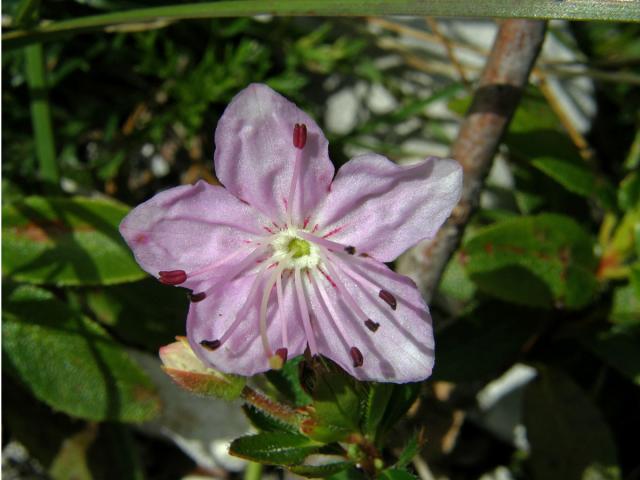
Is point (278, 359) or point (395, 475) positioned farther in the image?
point (395, 475)

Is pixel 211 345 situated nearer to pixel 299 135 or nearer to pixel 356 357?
pixel 356 357

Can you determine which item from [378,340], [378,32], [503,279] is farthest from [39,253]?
[378,32]

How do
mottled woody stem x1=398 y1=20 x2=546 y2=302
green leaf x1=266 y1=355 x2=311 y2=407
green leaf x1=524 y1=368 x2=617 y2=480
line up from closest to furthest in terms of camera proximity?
green leaf x1=266 y1=355 x2=311 y2=407 < mottled woody stem x1=398 y1=20 x2=546 y2=302 < green leaf x1=524 y1=368 x2=617 y2=480

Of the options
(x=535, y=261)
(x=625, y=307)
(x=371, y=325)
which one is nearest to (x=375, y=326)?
(x=371, y=325)

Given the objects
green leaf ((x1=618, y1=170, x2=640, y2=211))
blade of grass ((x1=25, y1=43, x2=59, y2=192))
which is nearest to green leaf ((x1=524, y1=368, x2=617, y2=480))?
green leaf ((x1=618, y1=170, x2=640, y2=211))

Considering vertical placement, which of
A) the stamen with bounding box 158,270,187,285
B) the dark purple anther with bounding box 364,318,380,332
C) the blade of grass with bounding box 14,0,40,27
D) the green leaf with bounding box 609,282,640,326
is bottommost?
the green leaf with bounding box 609,282,640,326

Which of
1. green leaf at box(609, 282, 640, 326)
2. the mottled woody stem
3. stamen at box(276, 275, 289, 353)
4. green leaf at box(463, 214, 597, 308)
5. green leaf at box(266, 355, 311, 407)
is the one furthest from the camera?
green leaf at box(609, 282, 640, 326)

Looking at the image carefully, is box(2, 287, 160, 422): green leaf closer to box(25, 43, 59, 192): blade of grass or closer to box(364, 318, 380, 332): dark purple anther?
box(25, 43, 59, 192): blade of grass

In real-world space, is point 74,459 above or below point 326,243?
below

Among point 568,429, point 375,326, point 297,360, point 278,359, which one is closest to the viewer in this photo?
point 278,359

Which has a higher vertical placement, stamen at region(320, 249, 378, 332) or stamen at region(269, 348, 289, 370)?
stamen at region(320, 249, 378, 332)
